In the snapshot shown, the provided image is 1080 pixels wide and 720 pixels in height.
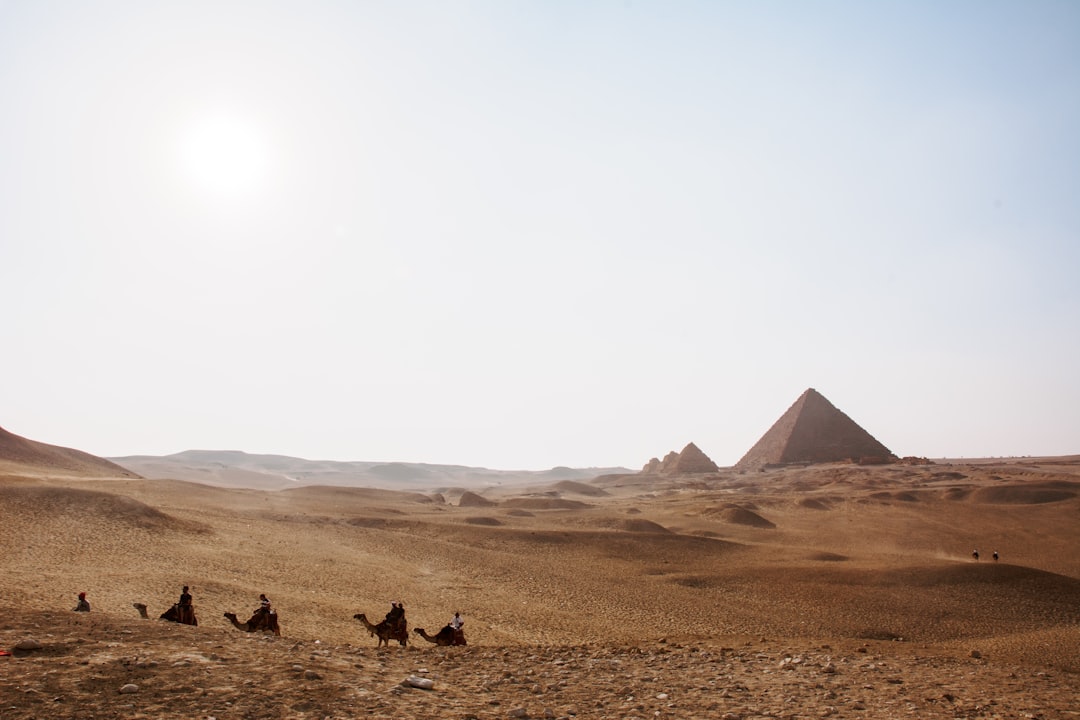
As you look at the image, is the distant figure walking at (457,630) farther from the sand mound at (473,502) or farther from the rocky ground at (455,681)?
the sand mound at (473,502)

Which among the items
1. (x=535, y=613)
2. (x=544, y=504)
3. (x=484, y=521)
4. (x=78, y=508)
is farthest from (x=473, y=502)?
(x=535, y=613)

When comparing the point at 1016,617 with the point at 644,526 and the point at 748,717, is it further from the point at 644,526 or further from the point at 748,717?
the point at 644,526

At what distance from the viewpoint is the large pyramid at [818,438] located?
302 feet

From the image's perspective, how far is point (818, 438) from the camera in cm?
9456

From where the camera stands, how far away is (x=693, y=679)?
34.7ft

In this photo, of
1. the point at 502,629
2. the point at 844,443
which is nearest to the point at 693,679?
the point at 502,629

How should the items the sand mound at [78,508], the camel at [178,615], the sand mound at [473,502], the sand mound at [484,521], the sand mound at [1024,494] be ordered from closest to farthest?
the camel at [178,615] → the sand mound at [78,508] → the sand mound at [484,521] → the sand mound at [1024,494] → the sand mound at [473,502]

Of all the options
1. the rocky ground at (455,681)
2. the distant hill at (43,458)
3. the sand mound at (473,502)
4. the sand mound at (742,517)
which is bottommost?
the sand mound at (473,502)

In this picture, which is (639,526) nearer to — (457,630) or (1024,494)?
(457,630)

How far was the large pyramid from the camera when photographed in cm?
9206

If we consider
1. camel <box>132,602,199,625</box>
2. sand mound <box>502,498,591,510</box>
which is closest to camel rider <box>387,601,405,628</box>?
camel <box>132,602,199,625</box>

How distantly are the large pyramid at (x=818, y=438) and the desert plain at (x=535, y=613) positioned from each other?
44.3m

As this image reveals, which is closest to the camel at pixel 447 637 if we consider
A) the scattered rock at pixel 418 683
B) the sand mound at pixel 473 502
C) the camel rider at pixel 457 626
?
the camel rider at pixel 457 626

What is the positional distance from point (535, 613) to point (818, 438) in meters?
85.7
